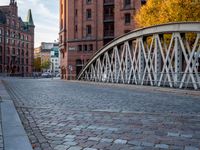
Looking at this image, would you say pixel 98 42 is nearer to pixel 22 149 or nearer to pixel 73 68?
pixel 73 68

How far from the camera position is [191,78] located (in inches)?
840

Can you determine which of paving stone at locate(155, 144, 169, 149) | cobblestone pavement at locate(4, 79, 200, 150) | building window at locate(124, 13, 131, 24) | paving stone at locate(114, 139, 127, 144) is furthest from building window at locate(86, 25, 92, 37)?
paving stone at locate(155, 144, 169, 149)

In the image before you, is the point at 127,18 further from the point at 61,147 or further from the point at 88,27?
the point at 61,147

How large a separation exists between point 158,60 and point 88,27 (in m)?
39.2

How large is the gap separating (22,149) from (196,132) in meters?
3.54

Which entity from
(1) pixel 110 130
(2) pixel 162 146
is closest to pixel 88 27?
(1) pixel 110 130

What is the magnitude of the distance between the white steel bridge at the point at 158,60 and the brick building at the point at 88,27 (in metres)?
21.5

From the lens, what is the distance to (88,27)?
207 ft

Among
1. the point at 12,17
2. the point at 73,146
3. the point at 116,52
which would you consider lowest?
the point at 73,146

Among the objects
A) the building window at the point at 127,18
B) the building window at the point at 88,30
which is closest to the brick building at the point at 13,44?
the building window at the point at 88,30

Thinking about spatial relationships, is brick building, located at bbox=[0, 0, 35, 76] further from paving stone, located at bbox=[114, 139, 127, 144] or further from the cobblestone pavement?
paving stone, located at bbox=[114, 139, 127, 144]

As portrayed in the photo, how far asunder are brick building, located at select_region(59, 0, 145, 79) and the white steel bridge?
21.5 meters

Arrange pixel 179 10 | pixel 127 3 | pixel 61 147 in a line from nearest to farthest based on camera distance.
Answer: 1. pixel 61 147
2. pixel 179 10
3. pixel 127 3

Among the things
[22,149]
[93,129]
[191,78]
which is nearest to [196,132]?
[93,129]
